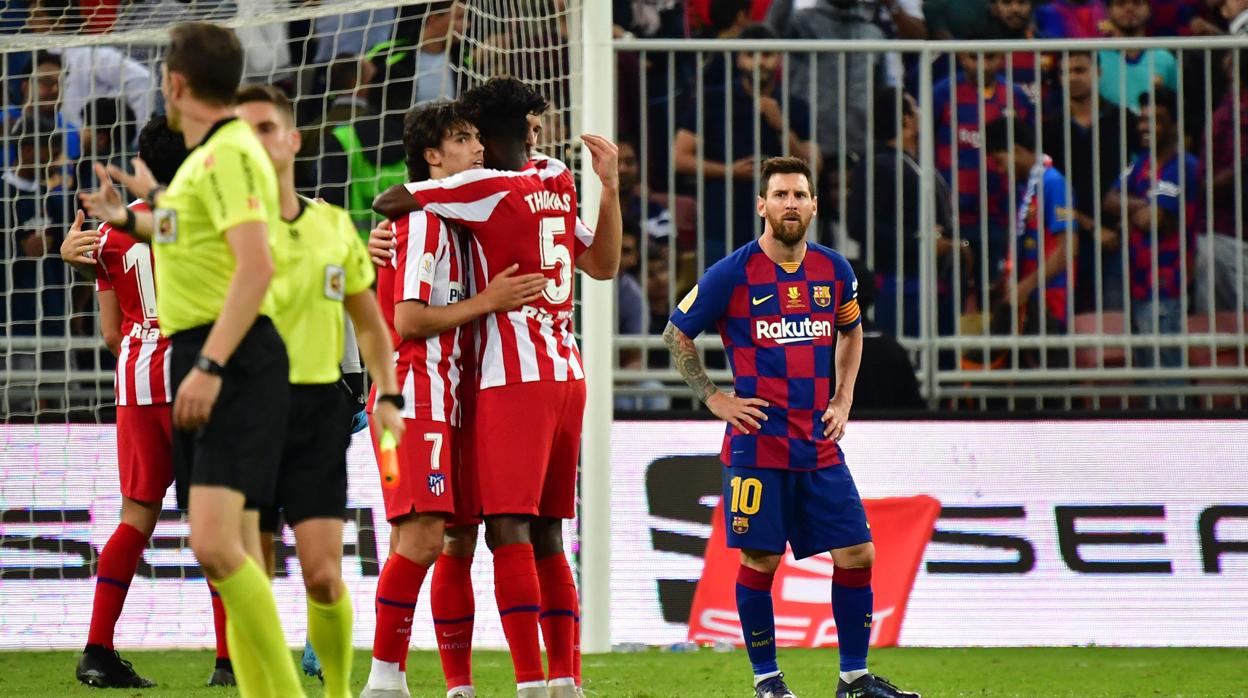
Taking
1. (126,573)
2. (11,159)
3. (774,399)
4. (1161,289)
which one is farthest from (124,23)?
(1161,289)

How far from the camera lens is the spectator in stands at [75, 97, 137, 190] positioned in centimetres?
910

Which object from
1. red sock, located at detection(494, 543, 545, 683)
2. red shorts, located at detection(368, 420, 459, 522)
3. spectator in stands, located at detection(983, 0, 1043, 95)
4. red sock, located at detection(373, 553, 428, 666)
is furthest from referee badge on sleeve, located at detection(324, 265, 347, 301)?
spectator in stands, located at detection(983, 0, 1043, 95)

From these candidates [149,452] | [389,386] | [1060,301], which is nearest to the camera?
[389,386]

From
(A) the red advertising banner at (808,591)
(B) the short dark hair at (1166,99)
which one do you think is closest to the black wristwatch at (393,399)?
(A) the red advertising banner at (808,591)

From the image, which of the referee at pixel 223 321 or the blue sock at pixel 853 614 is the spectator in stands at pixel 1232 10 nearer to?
the blue sock at pixel 853 614

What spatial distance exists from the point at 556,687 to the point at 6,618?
4.25 meters

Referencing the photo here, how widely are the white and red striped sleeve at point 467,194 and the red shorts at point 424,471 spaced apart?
0.70 m

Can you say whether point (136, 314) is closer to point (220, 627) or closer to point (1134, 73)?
point (220, 627)

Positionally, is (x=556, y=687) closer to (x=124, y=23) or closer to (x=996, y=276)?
(x=996, y=276)

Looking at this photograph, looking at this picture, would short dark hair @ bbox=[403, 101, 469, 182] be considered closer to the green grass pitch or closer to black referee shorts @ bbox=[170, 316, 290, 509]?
black referee shorts @ bbox=[170, 316, 290, 509]

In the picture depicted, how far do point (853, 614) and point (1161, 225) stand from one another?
4030mm

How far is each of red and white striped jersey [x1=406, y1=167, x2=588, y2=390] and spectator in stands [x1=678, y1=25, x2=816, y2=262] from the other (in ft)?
11.5

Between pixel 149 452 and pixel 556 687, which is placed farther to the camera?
pixel 149 452

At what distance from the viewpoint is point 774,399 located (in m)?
6.28
